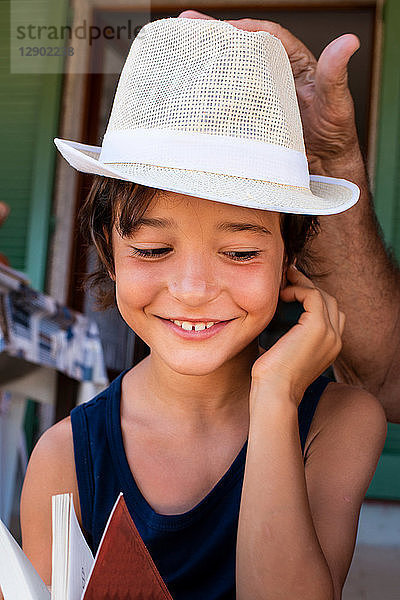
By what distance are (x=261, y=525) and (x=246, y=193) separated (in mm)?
501

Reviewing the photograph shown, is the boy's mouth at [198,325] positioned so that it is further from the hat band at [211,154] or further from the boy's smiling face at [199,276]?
the hat band at [211,154]

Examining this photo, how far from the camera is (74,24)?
4328 millimetres

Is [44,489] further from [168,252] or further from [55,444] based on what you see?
[168,252]

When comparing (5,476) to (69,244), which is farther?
(69,244)

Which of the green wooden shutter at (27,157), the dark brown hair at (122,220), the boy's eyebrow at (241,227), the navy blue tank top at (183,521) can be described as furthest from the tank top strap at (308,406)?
the green wooden shutter at (27,157)

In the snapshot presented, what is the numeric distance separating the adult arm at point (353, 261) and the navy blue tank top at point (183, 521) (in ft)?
1.20

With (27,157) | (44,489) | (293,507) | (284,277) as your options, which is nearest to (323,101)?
(284,277)

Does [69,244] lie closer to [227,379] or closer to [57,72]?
[57,72]

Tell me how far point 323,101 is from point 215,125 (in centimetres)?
42

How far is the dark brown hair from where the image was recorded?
1241 mm

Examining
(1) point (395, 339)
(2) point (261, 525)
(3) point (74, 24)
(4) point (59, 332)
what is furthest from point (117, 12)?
(2) point (261, 525)

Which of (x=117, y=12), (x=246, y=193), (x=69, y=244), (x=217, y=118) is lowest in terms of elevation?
(x=69, y=244)

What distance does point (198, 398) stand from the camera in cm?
148

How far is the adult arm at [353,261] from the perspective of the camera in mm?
1577
